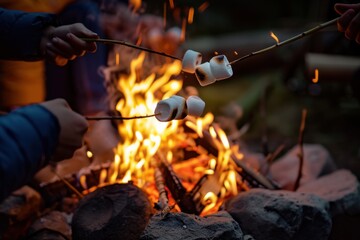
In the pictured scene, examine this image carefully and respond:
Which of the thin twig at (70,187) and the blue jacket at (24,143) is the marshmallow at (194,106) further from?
the thin twig at (70,187)

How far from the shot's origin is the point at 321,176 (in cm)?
439

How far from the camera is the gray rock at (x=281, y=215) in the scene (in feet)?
10.1

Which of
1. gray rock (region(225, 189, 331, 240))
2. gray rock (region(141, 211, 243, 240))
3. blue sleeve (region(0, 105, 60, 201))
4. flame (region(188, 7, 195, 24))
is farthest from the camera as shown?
flame (region(188, 7, 195, 24))

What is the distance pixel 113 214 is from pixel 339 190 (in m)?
2.07

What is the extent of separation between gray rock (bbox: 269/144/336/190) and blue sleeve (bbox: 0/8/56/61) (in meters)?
2.57

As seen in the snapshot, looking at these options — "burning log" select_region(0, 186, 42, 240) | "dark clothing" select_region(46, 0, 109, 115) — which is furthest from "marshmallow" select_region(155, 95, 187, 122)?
"dark clothing" select_region(46, 0, 109, 115)

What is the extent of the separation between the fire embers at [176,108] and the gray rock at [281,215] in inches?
32.7

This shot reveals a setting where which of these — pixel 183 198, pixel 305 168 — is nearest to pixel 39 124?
pixel 183 198

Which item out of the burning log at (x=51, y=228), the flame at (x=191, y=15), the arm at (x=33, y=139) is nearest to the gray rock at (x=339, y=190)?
the burning log at (x=51, y=228)

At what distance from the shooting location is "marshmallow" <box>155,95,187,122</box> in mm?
2771

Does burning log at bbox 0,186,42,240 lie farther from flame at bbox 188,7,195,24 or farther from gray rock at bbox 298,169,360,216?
flame at bbox 188,7,195,24

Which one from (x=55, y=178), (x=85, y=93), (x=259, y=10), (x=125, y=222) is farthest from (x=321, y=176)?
(x=259, y=10)

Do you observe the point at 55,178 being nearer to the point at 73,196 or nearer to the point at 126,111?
the point at 73,196

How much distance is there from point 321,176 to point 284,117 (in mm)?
3147
